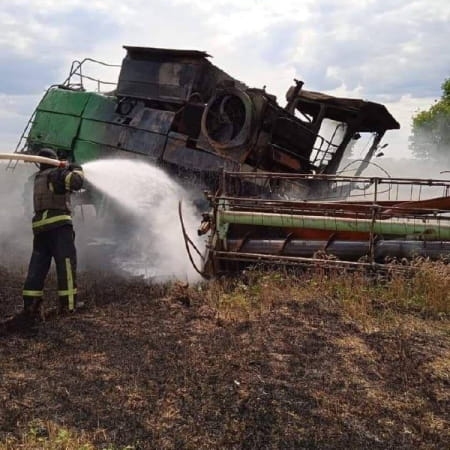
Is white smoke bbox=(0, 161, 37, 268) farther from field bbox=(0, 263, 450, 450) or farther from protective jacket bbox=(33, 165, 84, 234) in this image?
field bbox=(0, 263, 450, 450)

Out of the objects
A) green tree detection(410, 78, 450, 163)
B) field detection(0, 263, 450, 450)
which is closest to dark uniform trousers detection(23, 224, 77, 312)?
field detection(0, 263, 450, 450)

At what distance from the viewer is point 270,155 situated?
30.3 ft

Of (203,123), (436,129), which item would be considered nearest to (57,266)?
(203,123)

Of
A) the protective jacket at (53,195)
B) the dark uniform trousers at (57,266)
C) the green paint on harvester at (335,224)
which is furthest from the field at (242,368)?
the protective jacket at (53,195)

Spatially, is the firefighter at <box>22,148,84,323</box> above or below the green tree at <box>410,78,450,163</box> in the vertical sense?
below

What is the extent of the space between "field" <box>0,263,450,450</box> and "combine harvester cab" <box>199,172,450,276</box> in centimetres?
38

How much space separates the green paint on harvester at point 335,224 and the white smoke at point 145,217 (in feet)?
3.91

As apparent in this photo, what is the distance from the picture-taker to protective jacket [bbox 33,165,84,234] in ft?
18.8

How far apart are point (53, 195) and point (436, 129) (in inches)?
1375

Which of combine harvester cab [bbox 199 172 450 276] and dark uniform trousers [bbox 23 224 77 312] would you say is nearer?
dark uniform trousers [bbox 23 224 77 312]

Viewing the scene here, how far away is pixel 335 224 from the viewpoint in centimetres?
638

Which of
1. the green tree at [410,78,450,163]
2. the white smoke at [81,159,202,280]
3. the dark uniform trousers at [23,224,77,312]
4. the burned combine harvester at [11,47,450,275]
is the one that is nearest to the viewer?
the dark uniform trousers at [23,224,77,312]

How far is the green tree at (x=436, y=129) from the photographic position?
34.7 m

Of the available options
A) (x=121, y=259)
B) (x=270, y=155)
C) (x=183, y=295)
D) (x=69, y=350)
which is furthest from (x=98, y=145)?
(x=69, y=350)
